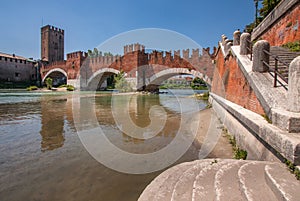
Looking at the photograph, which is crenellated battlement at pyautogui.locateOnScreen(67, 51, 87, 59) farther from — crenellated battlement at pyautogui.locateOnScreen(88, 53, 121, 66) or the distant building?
the distant building

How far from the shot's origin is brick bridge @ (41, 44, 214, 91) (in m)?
17.7

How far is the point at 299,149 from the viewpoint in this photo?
5.76 feet

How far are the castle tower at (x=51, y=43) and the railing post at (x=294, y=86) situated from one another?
54856 millimetres

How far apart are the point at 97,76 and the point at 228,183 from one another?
A: 104 feet

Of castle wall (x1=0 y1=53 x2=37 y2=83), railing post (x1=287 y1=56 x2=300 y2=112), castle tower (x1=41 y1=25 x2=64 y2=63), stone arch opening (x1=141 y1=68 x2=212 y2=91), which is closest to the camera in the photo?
railing post (x1=287 y1=56 x2=300 y2=112)

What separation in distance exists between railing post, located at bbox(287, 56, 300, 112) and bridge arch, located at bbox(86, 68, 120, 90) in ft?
85.1

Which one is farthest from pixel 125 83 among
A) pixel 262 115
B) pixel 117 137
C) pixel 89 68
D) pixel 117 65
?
pixel 262 115

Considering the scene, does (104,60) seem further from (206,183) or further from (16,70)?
(206,183)

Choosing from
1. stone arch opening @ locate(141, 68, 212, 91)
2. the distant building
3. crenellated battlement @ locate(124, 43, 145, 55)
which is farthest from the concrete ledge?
the distant building

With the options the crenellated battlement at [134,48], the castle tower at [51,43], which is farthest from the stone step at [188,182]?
the castle tower at [51,43]

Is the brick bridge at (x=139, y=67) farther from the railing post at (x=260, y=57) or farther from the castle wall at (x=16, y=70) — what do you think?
the railing post at (x=260, y=57)

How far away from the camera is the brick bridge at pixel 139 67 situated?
17.7m

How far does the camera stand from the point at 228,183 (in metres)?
1.79

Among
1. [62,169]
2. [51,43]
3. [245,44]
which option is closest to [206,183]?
[62,169]
